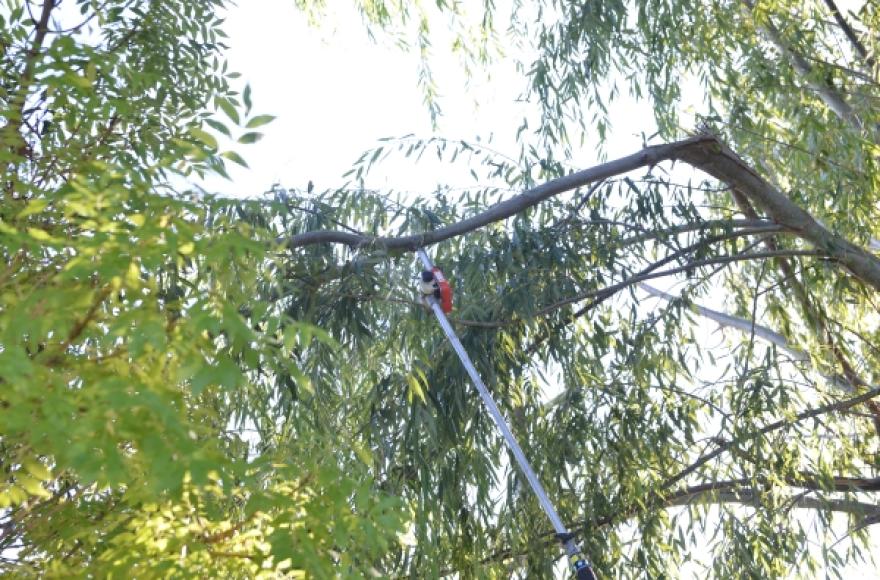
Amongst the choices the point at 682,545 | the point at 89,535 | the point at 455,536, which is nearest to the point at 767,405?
the point at 682,545

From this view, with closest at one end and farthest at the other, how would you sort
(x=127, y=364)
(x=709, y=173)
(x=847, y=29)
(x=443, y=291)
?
(x=127, y=364)
(x=443, y=291)
(x=709, y=173)
(x=847, y=29)

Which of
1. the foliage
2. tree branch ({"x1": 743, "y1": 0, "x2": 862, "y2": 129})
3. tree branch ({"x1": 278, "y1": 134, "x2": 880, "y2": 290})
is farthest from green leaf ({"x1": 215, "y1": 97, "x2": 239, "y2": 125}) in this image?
tree branch ({"x1": 743, "y1": 0, "x2": 862, "y2": 129})

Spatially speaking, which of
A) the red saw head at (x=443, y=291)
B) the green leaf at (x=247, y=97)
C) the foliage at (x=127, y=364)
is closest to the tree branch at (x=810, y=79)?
the red saw head at (x=443, y=291)

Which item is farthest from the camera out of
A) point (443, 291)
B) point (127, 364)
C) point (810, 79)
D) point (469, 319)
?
point (810, 79)

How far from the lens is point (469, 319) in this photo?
320 centimetres

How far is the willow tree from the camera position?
1.70 m

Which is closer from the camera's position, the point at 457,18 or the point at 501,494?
the point at 501,494

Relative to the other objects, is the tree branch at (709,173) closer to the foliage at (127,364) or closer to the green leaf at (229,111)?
the foliage at (127,364)

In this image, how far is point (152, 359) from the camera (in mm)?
1723

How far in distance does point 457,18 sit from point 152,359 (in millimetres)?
3650

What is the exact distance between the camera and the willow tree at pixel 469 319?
1701mm

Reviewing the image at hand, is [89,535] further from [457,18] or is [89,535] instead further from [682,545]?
[457,18]

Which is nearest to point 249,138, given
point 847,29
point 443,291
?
point 443,291

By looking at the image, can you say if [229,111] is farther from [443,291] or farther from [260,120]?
[443,291]
